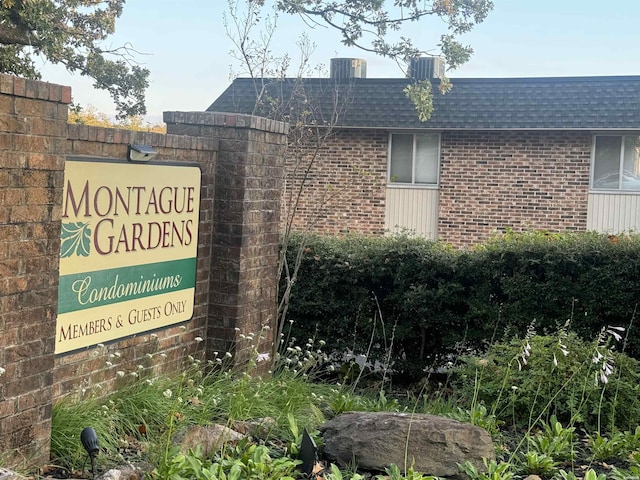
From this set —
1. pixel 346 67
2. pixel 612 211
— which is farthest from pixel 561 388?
pixel 346 67

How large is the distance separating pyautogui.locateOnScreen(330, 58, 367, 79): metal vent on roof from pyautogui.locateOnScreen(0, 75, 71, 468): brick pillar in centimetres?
1905

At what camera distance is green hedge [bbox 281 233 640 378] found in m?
8.77

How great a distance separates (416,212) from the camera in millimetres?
21359

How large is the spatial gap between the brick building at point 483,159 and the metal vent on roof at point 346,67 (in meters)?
1.54

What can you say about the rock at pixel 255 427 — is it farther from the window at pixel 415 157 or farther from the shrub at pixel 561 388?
the window at pixel 415 157

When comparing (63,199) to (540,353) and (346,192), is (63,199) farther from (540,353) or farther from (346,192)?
(346,192)

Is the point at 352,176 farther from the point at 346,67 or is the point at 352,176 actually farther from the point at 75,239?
the point at 75,239

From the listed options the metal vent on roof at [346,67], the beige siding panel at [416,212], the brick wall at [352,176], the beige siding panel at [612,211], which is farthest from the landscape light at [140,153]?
the metal vent on roof at [346,67]

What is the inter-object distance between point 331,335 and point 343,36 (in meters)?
4.86

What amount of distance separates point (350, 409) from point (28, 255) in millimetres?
2888

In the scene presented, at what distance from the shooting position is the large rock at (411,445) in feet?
16.5

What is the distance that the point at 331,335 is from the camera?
9938 mm

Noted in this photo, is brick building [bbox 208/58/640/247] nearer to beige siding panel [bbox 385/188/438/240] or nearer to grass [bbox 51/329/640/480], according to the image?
beige siding panel [bbox 385/188/438/240]

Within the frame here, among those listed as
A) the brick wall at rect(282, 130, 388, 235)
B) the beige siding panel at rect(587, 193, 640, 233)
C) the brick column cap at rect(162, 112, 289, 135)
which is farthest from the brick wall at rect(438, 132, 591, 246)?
the brick column cap at rect(162, 112, 289, 135)
